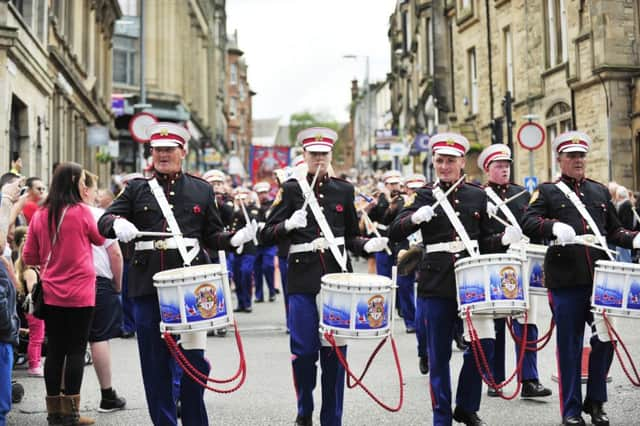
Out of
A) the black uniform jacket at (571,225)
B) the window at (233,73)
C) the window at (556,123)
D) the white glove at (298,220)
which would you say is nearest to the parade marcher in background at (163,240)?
the white glove at (298,220)

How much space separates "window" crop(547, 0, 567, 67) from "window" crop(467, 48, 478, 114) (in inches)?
316

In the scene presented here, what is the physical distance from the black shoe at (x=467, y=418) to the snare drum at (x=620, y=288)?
1267 millimetres

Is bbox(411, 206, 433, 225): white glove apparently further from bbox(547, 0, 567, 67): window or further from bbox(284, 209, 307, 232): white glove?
bbox(547, 0, 567, 67): window

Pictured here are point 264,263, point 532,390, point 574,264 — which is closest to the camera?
point 574,264

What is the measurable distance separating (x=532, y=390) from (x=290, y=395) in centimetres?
230

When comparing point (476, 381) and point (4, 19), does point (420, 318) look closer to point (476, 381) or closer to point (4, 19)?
point (476, 381)

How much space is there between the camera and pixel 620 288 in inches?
269

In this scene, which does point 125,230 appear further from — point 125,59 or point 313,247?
point 125,59

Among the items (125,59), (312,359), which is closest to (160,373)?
(312,359)

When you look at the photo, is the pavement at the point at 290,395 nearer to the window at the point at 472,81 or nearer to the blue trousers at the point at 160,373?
the blue trousers at the point at 160,373

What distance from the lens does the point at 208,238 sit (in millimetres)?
6559

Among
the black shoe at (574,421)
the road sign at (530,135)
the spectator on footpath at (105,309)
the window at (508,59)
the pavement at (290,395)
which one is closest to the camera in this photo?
the black shoe at (574,421)

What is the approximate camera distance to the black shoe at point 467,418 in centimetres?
689

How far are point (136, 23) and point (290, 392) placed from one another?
1848 inches
